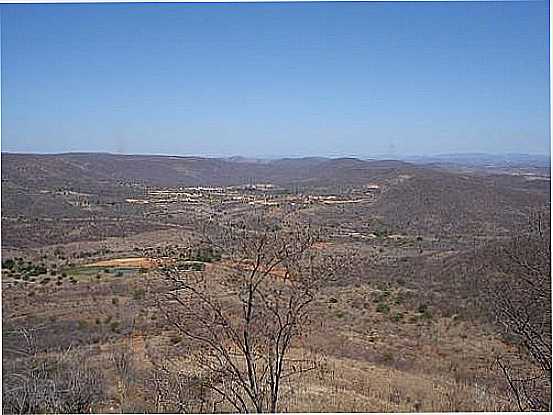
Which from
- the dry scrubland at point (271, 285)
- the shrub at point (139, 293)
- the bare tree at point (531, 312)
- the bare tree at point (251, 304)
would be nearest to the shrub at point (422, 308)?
the dry scrubland at point (271, 285)

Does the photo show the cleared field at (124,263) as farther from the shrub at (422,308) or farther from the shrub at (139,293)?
the shrub at (422,308)

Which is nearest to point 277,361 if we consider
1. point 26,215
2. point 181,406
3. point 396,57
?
point 181,406

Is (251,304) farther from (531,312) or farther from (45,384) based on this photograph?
(531,312)

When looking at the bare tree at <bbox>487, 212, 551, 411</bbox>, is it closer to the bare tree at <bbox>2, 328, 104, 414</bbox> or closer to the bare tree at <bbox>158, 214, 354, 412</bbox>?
the bare tree at <bbox>158, 214, 354, 412</bbox>

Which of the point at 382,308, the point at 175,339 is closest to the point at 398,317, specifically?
the point at 382,308

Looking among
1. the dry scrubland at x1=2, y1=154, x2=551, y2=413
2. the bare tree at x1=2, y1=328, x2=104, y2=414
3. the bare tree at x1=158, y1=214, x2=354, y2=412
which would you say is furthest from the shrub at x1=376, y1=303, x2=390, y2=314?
the bare tree at x1=2, y1=328, x2=104, y2=414

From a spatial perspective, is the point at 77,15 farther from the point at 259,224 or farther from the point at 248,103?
Answer: the point at 259,224
